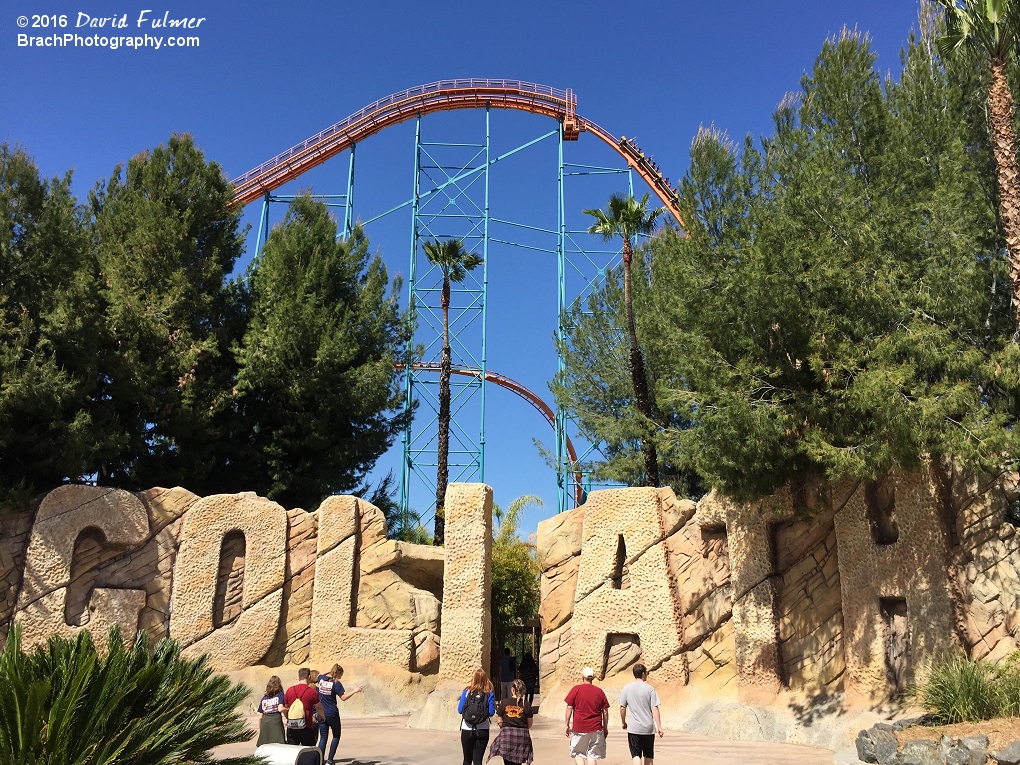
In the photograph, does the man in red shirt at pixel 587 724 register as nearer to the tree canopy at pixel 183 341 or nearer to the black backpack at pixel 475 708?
the black backpack at pixel 475 708

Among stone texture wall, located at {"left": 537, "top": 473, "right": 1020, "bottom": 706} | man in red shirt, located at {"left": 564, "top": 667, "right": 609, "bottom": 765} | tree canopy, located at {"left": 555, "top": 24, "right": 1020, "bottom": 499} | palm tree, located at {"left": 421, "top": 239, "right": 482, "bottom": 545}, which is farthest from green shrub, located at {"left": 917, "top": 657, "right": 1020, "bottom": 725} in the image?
palm tree, located at {"left": 421, "top": 239, "right": 482, "bottom": 545}

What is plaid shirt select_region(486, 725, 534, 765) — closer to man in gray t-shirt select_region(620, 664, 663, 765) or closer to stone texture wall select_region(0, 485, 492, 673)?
man in gray t-shirt select_region(620, 664, 663, 765)

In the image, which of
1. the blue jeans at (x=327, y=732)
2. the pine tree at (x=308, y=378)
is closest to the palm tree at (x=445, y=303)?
Answer: the pine tree at (x=308, y=378)

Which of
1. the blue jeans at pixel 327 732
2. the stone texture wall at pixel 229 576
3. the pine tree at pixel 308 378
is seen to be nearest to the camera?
the blue jeans at pixel 327 732

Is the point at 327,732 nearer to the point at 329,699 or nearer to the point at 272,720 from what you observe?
the point at 329,699

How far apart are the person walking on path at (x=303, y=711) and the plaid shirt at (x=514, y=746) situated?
1.89 metres

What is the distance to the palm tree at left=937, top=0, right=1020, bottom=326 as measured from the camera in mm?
10781

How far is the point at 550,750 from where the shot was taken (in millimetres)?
10852

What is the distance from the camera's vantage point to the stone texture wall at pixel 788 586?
432 inches

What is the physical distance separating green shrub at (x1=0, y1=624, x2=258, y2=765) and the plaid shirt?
2.29 metres

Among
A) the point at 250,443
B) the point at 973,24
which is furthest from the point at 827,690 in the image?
the point at 250,443

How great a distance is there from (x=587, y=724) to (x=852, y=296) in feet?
21.9

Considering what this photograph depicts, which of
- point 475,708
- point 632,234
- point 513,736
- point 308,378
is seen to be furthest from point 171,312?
point 513,736

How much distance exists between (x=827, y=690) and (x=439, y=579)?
699cm
